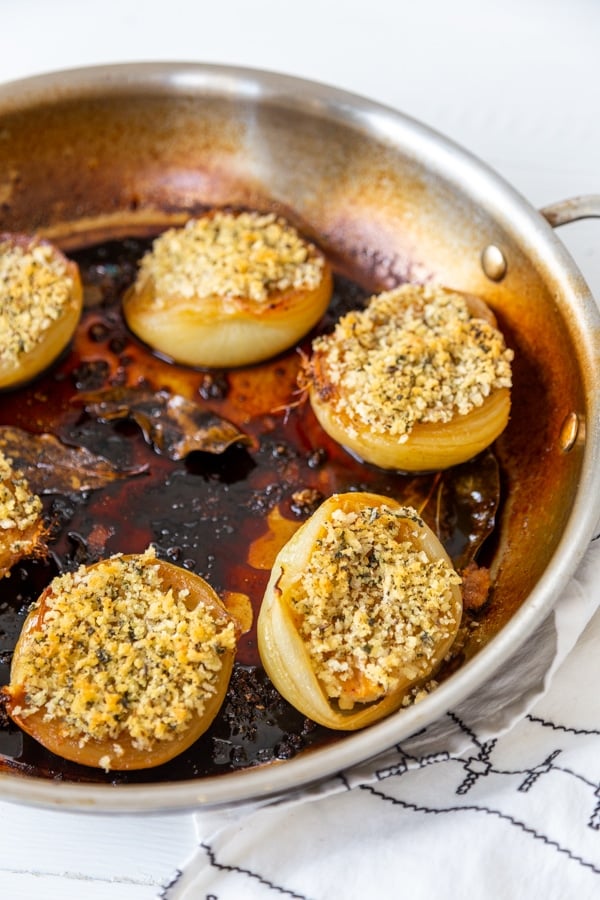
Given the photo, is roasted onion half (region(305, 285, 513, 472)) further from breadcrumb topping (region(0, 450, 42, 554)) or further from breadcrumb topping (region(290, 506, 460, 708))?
breadcrumb topping (region(0, 450, 42, 554))

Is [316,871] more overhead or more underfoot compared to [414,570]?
more underfoot

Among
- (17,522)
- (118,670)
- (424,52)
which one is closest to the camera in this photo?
(118,670)

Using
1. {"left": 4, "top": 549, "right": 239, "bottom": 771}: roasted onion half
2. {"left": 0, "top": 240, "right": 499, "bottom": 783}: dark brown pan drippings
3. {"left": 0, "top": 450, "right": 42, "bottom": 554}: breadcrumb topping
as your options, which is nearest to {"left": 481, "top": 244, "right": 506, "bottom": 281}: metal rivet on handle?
{"left": 0, "top": 240, "right": 499, "bottom": 783}: dark brown pan drippings

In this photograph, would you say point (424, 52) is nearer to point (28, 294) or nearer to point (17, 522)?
point (28, 294)

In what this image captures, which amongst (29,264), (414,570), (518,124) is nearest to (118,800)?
(414,570)

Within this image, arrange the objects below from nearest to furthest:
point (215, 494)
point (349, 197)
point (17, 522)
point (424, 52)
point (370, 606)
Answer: point (370, 606)
point (17, 522)
point (215, 494)
point (349, 197)
point (424, 52)

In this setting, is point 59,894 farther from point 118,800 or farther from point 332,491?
point 332,491

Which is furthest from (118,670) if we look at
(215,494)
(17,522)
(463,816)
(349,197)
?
(349,197)
